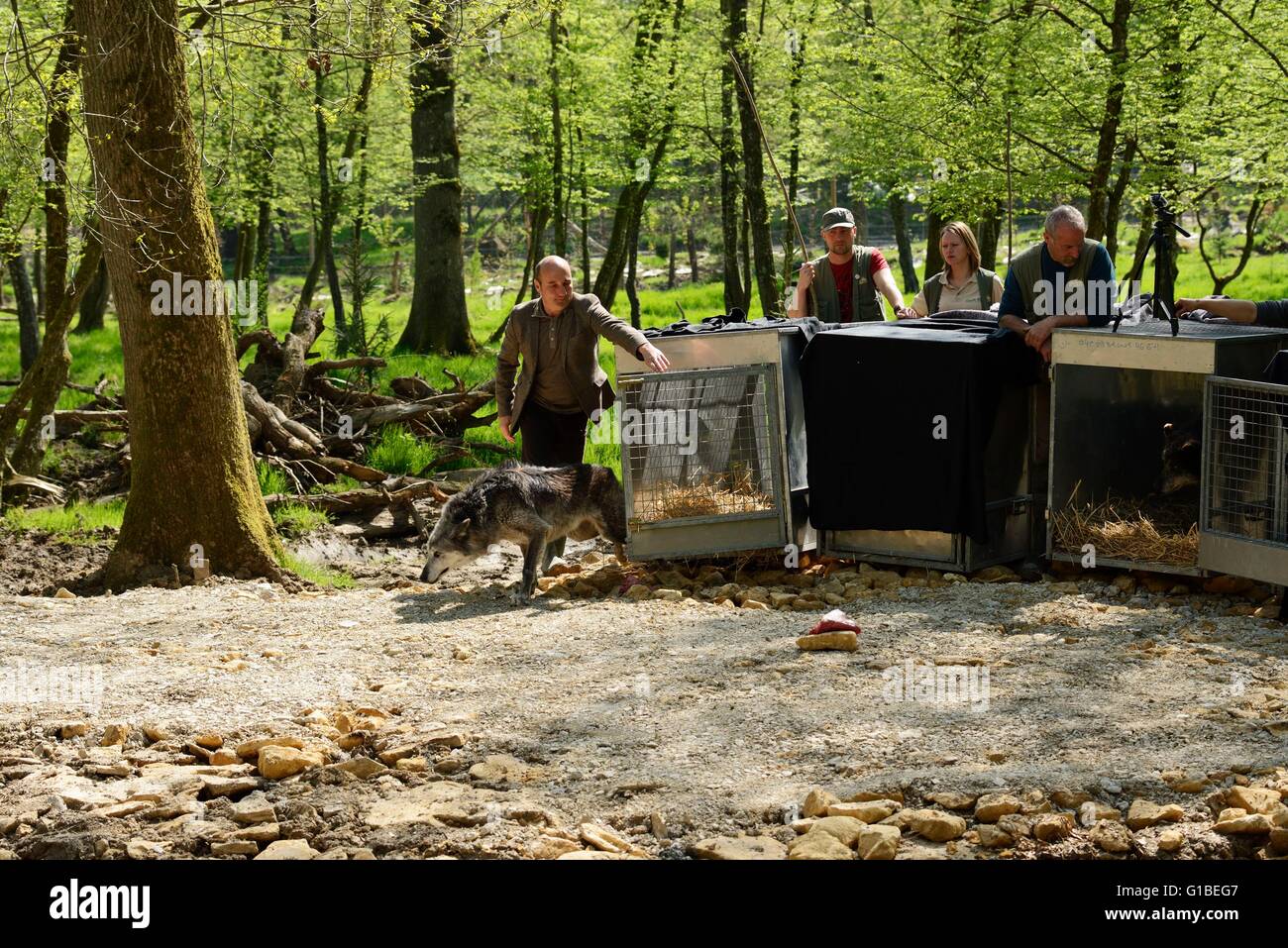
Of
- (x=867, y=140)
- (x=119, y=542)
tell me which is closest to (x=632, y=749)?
(x=119, y=542)

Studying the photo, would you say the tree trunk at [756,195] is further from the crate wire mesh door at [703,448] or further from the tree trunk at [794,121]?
the crate wire mesh door at [703,448]

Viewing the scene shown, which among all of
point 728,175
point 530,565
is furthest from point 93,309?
point 530,565

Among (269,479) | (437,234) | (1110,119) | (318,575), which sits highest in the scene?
(1110,119)

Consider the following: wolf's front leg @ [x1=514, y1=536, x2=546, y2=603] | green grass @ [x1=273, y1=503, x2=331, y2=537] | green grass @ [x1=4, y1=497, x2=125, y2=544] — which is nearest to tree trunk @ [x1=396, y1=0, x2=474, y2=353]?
green grass @ [x1=273, y1=503, x2=331, y2=537]

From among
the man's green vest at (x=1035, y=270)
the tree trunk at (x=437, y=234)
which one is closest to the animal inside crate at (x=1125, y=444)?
the man's green vest at (x=1035, y=270)

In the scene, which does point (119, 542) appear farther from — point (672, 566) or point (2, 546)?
point (672, 566)

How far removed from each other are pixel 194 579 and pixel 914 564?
17.3ft

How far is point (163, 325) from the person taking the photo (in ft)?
31.8

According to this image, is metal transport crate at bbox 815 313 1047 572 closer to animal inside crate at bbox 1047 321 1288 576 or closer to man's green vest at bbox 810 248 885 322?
animal inside crate at bbox 1047 321 1288 576

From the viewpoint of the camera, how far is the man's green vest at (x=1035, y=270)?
9.39 m

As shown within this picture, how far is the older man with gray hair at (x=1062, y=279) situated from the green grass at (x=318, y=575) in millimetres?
5523

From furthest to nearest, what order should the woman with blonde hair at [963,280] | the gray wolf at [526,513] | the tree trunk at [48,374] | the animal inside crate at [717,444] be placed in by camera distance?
the tree trunk at [48,374]
the woman with blonde hair at [963,280]
the animal inside crate at [717,444]
the gray wolf at [526,513]

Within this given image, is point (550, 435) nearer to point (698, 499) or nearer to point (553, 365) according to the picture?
point (553, 365)

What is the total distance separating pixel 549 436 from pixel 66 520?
4923 millimetres
